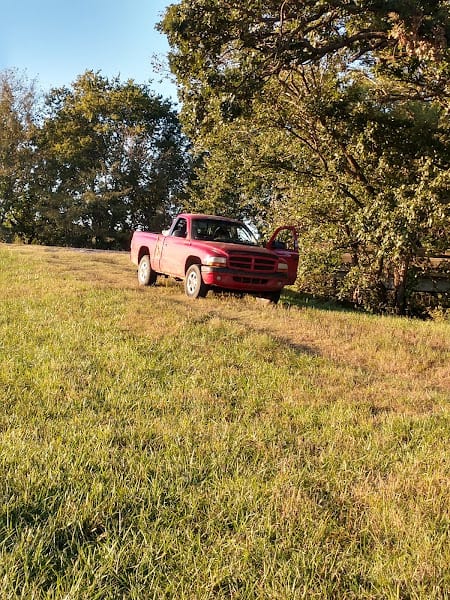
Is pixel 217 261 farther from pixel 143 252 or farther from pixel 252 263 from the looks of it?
pixel 143 252

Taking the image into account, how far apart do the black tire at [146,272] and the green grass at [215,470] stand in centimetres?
548

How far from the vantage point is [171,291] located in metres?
10.8

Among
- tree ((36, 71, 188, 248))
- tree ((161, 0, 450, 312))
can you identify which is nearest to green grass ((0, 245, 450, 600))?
tree ((161, 0, 450, 312))

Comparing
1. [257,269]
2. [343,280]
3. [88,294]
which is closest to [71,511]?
[88,294]

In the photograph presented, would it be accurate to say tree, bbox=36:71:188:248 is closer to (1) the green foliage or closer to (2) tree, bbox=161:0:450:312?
(1) the green foliage

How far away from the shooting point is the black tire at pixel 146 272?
11.6 meters

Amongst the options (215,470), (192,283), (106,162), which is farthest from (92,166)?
(215,470)

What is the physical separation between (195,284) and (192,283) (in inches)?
5.7

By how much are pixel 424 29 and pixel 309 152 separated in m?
5.87

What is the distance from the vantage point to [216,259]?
Result: 916 centimetres

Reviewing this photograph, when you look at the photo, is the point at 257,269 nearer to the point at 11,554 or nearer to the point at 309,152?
the point at 309,152

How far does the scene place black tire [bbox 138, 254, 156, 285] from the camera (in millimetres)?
11555

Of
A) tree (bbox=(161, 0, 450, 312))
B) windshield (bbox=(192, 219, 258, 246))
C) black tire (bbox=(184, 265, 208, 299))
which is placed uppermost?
tree (bbox=(161, 0, 450, 312))

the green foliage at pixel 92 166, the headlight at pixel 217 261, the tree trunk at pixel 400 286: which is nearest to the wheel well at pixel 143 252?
the headlight at pixel 217 261
